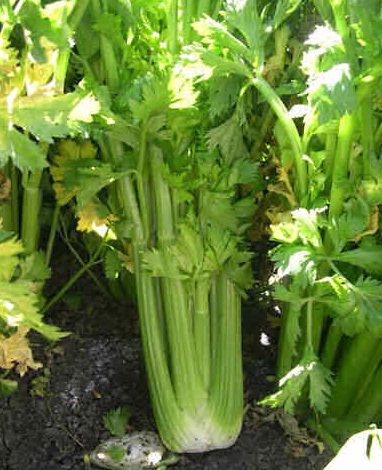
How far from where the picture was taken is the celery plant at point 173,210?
1.16 m

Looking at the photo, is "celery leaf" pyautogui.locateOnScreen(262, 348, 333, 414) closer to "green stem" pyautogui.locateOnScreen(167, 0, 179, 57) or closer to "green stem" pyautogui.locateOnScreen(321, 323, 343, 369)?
"green stem" pyautogui.locateOnScreen(321, 323, 343, 369)

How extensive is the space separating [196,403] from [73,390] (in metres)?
0.24

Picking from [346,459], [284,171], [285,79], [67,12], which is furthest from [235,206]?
[346,459]

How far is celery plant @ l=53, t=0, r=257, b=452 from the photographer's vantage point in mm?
1161

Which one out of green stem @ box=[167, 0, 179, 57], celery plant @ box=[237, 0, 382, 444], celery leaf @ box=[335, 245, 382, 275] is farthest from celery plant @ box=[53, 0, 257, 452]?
celery leaf @ box=[335, 245, 382, 275]

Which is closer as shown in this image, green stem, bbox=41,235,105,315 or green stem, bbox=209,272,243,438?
green stem, bbox=209,272,243,438

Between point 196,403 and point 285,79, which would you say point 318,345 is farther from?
point 285,79

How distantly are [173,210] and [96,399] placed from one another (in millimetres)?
391

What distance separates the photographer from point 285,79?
49.6 inches

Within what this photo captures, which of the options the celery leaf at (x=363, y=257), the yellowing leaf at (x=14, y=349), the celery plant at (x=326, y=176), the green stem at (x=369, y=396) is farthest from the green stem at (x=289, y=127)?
the yellowing leaf at (x=14, y=349)

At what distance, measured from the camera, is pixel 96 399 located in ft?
4.32

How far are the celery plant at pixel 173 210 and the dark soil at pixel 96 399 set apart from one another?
6cm

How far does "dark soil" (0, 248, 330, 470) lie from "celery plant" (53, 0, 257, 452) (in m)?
0.06

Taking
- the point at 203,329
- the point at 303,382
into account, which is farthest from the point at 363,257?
the point at 203,329
